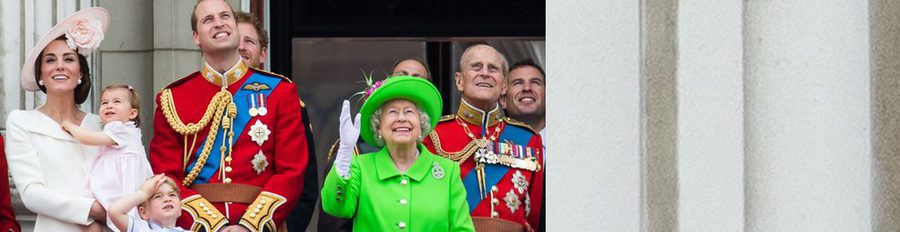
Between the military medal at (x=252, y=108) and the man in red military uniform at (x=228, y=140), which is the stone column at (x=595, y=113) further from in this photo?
the military medal at (x=252, y=108)

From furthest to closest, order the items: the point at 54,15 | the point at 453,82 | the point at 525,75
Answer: the point at 453,82 → the point at 54,15 → the point at 525,75

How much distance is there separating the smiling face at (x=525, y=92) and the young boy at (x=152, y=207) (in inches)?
59.7

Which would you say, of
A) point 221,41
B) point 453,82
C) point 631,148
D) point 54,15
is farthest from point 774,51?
point 453,82

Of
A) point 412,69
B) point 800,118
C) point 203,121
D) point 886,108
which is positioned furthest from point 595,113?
point 412,69

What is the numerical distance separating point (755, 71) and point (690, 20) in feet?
0.55

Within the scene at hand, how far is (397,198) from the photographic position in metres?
6.40

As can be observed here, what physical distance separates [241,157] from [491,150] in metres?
0.97

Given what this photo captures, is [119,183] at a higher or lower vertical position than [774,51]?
lower

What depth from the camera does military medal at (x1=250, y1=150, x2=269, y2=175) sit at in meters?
6.51

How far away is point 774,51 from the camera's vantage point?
12.3 feet

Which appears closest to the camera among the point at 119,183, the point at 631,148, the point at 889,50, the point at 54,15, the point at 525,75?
the point at 889,50

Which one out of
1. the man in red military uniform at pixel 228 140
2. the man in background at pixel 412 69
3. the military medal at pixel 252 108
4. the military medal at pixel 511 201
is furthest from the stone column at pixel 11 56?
the military medal at pixel 511 201

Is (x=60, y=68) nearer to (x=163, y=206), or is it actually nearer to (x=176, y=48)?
(x=163, y=206)

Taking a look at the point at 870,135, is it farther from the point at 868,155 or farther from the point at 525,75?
the point at 525,75
